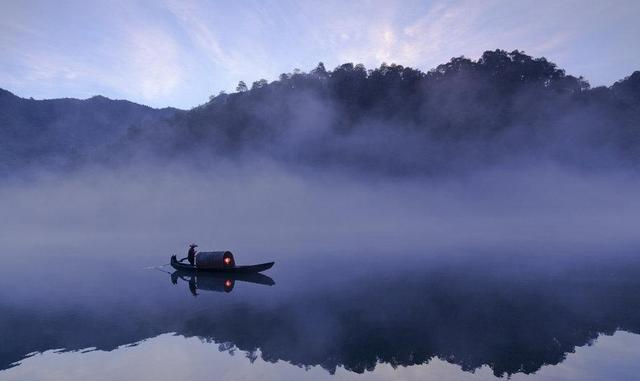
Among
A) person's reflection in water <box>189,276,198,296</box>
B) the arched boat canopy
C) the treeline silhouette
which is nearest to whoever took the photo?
person's reflection in water <box>189,276,198,296</box>

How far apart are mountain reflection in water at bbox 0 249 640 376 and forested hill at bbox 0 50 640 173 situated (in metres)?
101

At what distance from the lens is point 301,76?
531 feet

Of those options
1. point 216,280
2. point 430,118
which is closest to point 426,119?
point 430,118

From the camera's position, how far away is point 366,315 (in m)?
27.1

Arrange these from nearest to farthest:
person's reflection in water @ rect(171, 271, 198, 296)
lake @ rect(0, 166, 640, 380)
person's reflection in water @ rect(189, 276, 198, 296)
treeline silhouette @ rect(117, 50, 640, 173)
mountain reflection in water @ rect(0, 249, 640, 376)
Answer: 1. lake @ rect(0, 166, 640, 380)
2. mountain reflection in water @ rect(0, 249, 640, 376)
3. person's reflection in water @ rect(189, 276, 198, 296)
4. person's reflection in water @ rect(171, 271, 198, 296)
5. treeline silhouette @ rect(117, 50, 640, 173)

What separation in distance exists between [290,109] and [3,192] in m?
133

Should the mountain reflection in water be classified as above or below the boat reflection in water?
below

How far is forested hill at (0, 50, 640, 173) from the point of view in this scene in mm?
131250

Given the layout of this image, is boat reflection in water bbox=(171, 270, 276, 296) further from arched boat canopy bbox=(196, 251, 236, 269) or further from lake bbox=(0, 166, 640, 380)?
arched boat canopy bbox=(196, 251, 236, 269)

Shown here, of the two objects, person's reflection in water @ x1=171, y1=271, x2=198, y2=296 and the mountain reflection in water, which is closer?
the mountain reflection in water

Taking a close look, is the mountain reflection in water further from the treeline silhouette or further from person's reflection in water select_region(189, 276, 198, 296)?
the treeline silhouette

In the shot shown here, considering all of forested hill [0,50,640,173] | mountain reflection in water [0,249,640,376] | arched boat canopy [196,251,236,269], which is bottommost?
mountain reflection in water [0,249,640,376]

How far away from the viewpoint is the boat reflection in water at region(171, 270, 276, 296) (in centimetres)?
3709

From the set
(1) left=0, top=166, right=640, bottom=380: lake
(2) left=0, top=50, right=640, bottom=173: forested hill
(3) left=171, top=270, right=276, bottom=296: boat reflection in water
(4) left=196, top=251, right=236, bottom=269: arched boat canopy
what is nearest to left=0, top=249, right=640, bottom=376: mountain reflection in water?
(1) left=0, top=166, right=640, bottom=380: lake
